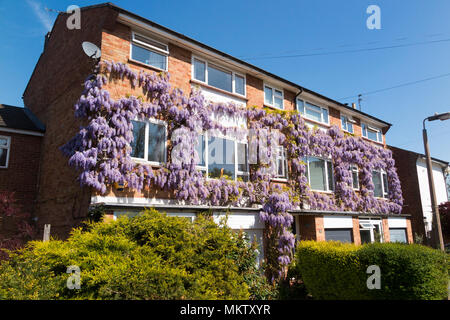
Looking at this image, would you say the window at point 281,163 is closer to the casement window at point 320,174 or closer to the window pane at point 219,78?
the casement window at point 320,174

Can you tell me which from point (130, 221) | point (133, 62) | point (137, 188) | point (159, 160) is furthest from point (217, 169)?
point (130, 221)

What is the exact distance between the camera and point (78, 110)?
27.6 ft

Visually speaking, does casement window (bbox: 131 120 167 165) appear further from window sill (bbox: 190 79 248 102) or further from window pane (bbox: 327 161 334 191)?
window pane (bbox: 327 161 334 191)

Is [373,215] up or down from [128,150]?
down

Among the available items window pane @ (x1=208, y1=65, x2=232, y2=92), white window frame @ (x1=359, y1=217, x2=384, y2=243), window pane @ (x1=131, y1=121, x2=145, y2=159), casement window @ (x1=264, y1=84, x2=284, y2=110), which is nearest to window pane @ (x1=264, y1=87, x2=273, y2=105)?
casement window @ (x1=264, y1=84, x2=284, y2=110)

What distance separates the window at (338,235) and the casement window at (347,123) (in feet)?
21.8

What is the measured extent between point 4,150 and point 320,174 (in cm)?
1382

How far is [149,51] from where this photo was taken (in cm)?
1016

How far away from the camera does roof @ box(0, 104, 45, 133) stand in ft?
39.7

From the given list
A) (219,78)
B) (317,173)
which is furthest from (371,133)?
(219,78)

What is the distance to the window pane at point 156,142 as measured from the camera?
942 cm

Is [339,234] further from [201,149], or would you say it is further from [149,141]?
[149,141]

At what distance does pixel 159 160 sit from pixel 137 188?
4.46 feet
